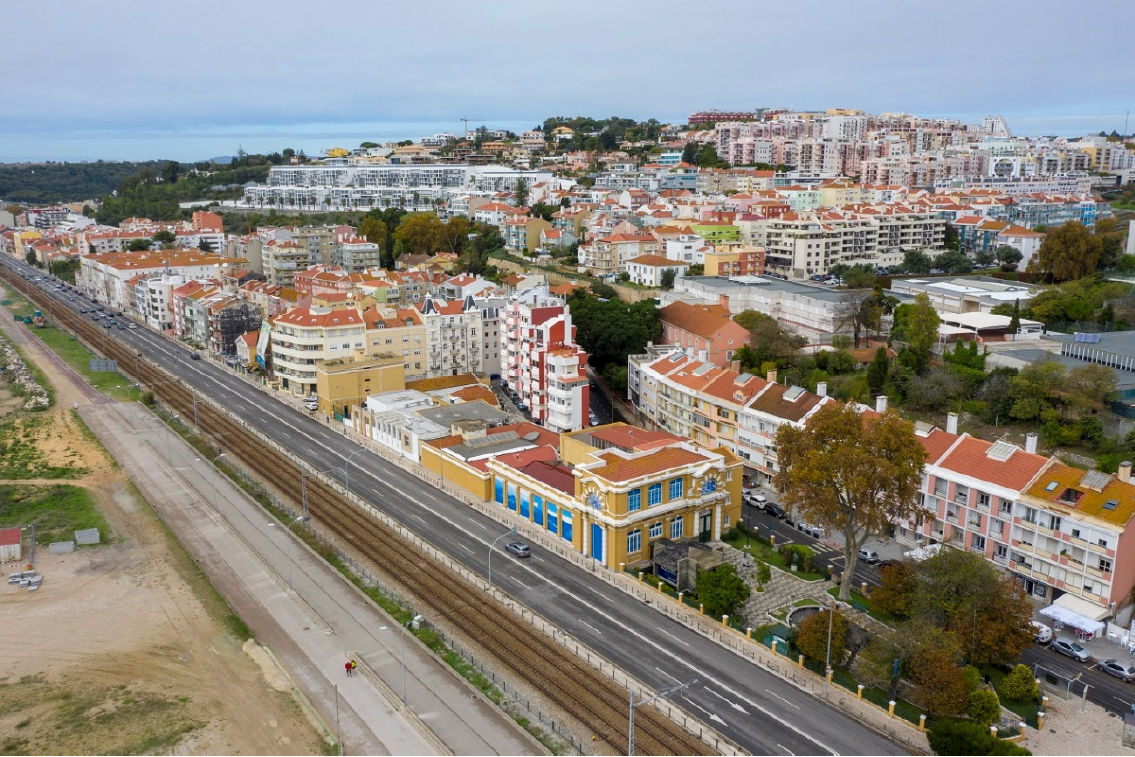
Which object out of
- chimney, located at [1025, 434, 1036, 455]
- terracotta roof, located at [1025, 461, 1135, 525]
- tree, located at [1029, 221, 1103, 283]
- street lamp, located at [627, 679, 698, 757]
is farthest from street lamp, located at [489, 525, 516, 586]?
tree, located at [1029, 221, 1103, 283]

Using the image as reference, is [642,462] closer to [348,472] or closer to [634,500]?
[634,500]

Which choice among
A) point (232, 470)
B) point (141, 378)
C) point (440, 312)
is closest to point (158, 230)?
point (141, 378)

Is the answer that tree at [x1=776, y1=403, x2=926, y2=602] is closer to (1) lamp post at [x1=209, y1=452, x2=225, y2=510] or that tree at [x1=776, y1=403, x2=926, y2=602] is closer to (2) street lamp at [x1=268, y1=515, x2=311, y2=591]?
(2) street lamp at [x1=268, y1=515, x2=311, y2=591]

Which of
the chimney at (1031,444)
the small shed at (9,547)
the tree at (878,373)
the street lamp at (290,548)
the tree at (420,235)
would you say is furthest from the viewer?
the tree at (420,235)

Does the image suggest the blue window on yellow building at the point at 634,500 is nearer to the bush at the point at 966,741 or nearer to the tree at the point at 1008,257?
the bush at the point at 966,741

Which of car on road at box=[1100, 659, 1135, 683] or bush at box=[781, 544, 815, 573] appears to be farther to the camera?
bush at box=[781, 544, 815, 573]

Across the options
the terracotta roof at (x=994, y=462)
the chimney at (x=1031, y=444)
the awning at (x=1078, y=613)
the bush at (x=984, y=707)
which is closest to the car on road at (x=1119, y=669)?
the awning at (x=1078, y=613)
